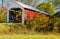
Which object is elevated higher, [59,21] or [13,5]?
[13,5]

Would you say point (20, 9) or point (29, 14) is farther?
point (20, 9)

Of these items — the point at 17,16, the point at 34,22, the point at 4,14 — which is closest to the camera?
the point at 34,22

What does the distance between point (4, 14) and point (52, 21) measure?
1347cm

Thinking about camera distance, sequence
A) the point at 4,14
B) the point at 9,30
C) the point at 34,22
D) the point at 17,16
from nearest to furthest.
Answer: the point at 9,30, the point at 34,22, the point at 17,16, the point at 4,14

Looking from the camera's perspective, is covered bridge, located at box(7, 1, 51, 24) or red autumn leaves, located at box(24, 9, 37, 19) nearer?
red autumn leaves, located at box(24, 9, 37, 19)

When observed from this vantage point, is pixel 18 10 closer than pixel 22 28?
No

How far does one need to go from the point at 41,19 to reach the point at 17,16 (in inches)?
214

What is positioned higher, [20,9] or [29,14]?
[20,9]

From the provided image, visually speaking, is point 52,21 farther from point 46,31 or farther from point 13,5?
point 13,5

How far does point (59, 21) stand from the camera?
1174 inches

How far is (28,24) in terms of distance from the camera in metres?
31.6

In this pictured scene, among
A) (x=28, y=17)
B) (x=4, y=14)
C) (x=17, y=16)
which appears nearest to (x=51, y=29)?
(x=28, y=17)

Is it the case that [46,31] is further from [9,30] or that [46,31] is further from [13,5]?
[13,5]

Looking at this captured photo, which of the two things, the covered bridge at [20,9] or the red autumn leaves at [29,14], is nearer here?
the red autumn leaves at [29,14]
